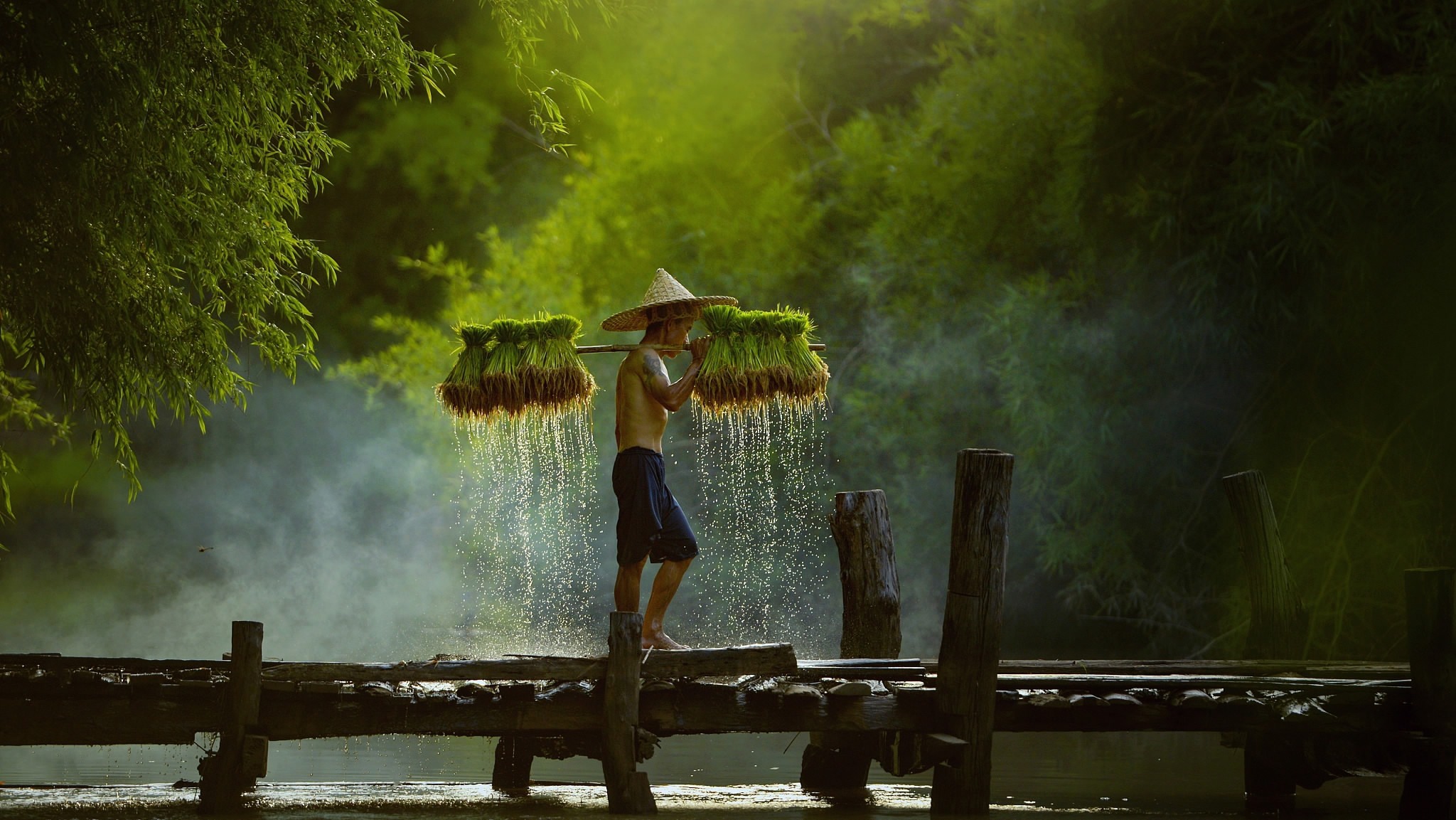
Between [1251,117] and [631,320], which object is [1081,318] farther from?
[631,320]

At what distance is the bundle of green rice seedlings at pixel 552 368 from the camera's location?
653cm

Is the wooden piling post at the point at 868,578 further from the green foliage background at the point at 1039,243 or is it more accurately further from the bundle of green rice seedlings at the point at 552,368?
the green foliage background at the point at 1039,243

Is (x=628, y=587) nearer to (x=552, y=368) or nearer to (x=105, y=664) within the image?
(x=552, y=368)

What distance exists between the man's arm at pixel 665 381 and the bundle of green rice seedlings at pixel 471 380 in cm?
78

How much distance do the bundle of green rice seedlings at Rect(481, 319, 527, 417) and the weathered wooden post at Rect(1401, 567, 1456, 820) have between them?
4.01m

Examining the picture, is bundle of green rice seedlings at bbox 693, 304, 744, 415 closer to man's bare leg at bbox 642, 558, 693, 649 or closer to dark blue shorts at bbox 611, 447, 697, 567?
dark blue shorts at bbox 611, 447, 697, 567

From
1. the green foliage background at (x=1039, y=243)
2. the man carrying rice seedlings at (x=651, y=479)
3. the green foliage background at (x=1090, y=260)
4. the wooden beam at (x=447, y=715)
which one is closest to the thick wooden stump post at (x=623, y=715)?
the wooden beam at (x=447, y=715)

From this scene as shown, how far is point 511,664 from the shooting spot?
571 centimetres

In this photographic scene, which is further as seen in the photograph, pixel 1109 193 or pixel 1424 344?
pixel 1109 193

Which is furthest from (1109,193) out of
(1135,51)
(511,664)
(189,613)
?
(189,613)

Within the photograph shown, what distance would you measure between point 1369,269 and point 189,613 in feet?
43.1

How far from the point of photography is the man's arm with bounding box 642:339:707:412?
629 centimetres

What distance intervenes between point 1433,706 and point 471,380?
4.42 meters

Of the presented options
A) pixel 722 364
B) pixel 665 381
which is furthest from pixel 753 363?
pixel 665 381
